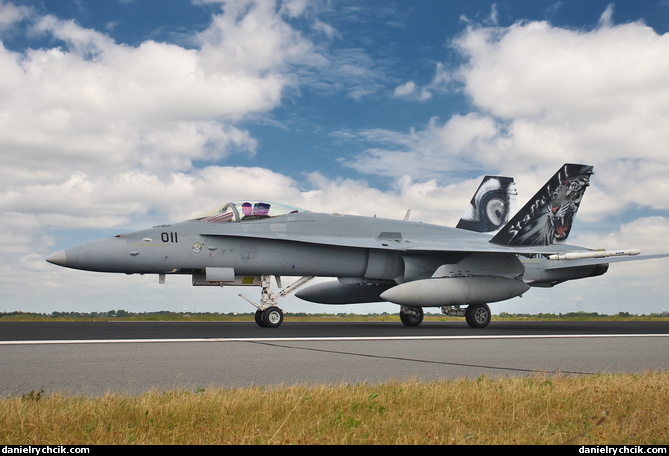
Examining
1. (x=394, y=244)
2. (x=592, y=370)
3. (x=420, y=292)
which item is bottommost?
(x=592, y=370)

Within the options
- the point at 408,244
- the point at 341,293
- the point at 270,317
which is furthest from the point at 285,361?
the point at 341,293

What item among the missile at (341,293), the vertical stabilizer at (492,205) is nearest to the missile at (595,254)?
the missile at (341,293)

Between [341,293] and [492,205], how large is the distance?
30.5 feet

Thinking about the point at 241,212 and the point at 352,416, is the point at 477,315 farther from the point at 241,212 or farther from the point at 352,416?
the point at 352,416

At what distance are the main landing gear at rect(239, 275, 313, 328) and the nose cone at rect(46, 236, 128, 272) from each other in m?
3.19

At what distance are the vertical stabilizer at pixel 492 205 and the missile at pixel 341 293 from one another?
293 inches

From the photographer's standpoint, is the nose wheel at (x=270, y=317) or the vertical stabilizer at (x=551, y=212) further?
the vertical stabilizer at (x=551, y=212)

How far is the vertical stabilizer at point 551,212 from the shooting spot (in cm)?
2019

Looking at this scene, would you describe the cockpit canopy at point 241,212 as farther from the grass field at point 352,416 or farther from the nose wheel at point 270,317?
the grass field at point 352,416

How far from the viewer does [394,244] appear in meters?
18.2
